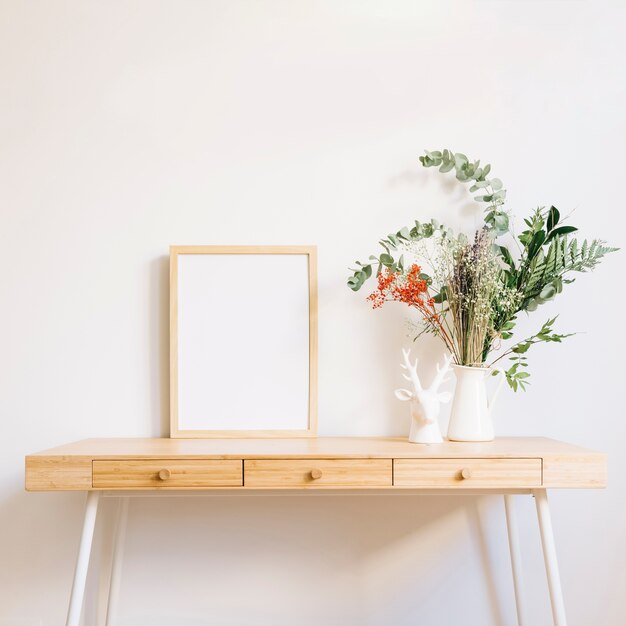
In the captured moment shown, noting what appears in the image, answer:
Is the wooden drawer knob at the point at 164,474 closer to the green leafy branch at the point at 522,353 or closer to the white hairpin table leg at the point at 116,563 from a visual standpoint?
the white hairpin table leg at the point at 116,563

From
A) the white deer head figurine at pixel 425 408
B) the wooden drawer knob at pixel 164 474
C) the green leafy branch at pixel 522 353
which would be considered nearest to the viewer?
the wooden drawer knob at pixel 164 474

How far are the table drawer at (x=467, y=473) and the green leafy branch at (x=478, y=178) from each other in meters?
A: 0.77

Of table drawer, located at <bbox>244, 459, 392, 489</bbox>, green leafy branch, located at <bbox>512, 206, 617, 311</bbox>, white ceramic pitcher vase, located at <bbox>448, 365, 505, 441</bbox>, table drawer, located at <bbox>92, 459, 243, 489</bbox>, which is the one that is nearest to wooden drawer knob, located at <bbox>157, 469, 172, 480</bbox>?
table drawer, located at <bbox>92, 459, 243, 489</bbox>

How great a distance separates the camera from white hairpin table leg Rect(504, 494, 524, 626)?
224 centimetres

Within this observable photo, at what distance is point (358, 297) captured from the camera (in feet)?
7.71

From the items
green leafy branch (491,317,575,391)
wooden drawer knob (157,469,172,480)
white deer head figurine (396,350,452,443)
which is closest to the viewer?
wooden drawer knob (157,469,172,480)

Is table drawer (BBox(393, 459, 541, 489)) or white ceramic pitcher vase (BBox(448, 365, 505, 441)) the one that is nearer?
table drawer (BBox(393, 459, 541, 489))

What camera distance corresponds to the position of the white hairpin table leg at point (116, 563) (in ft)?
7.36

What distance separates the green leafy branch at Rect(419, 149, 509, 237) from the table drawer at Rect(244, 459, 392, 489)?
88 cm

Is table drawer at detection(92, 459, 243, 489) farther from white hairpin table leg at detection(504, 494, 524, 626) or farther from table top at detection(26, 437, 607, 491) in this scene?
white hairpin table leg at detection(504, 494, 524, 626)

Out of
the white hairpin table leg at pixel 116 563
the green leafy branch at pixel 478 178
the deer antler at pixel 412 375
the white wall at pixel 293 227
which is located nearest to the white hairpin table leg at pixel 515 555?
the white wall at pixel 293 227

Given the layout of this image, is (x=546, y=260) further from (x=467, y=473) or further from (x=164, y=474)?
(x=164, y=474)

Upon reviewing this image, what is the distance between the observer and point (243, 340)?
7.54ft

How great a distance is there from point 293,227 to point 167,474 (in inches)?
36.4
